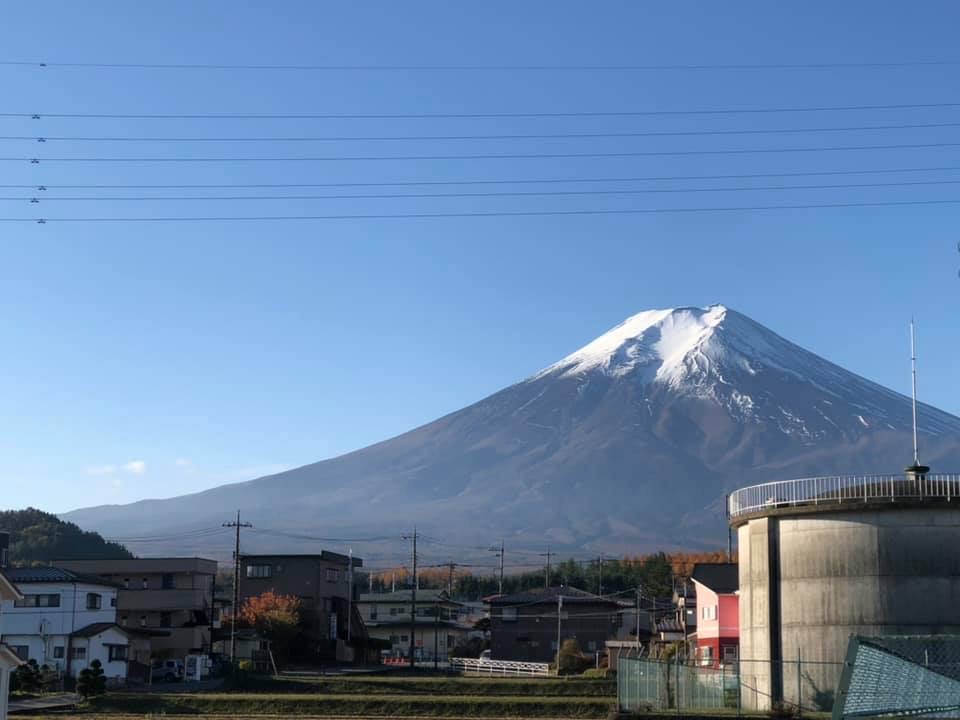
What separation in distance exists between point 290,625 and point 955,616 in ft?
155

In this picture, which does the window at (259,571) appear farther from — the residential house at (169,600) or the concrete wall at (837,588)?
the concrete wall at (837,588)

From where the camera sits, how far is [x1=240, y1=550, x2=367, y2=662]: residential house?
79.6 meters

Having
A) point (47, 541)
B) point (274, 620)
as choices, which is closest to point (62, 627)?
point (274, 620)

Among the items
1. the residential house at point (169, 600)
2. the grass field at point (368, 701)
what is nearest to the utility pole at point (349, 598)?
the residential house at point (169, 600)

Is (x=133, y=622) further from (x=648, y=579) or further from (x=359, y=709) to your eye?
(x=648, y=579)

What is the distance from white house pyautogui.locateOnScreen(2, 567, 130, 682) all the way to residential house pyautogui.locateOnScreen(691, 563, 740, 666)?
2465 centimetres

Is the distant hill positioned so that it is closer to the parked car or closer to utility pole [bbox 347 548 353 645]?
utility pole [bbox 347 548 353 645]

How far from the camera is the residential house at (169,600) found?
69938mm

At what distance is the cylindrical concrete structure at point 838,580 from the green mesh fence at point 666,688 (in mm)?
1272

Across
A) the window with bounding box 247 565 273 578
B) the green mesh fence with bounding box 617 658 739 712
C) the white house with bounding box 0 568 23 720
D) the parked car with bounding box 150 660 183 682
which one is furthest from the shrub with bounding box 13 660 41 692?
the window with bounding box 247 565 273 578

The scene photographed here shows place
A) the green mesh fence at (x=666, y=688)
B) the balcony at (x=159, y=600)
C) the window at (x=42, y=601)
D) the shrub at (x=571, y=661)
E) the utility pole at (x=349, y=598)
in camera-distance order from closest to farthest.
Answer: the green mesh fence at (x=666, y=688) → the window at (x=42, y=601) → the shrub at (x=571, y=661) → the balcony at (x=159, y=600) → the utility pole at (x=349, y=598)

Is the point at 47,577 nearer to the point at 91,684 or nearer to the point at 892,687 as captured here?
the point at 91,684

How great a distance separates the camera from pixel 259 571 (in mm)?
82250

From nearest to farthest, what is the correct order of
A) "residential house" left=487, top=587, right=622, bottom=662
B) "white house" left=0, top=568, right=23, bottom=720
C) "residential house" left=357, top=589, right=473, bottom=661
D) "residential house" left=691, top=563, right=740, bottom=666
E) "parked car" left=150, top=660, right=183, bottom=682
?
"white house" left=0, top=568, right=23, bottom=720 → "residential house" left=691, top=563, right=740, bottom=666 → "parked car" left=150, top=660, right=183, bottom=682 → "residential house" left=487, top=587, right=622, bottom=662 → "residential house" left=357, top=589, right=473, bottom=661
